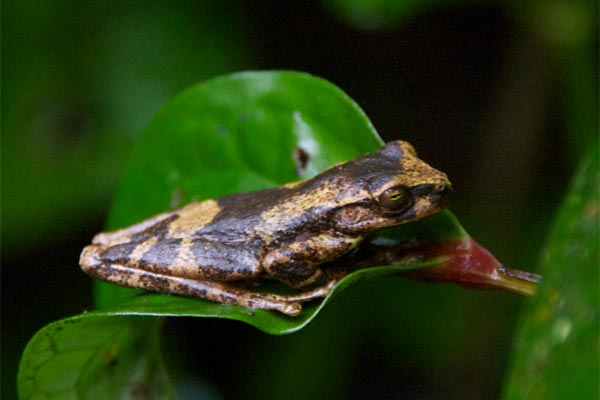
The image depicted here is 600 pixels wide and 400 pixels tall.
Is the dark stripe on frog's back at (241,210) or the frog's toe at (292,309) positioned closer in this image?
the frog's toe at (292,309)

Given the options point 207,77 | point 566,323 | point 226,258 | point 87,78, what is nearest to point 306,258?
point 226,258

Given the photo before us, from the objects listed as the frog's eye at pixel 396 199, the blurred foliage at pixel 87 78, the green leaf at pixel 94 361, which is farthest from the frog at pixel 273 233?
the blurred foliage at pixel 87 78

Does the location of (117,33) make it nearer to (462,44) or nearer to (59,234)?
(59,234)

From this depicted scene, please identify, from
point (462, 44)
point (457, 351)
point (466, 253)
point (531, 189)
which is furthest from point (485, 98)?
point (466, 253)

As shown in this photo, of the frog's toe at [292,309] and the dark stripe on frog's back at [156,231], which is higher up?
the dark stripe on frog's back at [156,231]

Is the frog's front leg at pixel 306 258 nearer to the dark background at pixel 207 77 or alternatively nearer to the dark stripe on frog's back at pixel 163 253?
the dark stripe on frog's back at pixel 163 253

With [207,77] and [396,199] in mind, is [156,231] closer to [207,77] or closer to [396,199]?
[396,199]

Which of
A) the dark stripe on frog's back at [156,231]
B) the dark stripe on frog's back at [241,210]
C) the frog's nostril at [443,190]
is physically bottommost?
the dark stripe on frog's back at [156,231]
